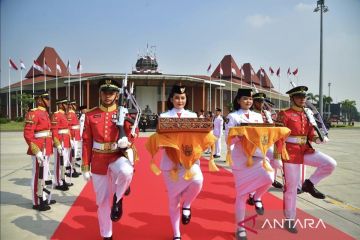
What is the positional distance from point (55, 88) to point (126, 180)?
147 feet

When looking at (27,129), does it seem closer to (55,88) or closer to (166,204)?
(166,204)

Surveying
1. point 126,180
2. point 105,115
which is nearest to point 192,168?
point 126,180

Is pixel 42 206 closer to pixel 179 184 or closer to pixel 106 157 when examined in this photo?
pixel 106 157

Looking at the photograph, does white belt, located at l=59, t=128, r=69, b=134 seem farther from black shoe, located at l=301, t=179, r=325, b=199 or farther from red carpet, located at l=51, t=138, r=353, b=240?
black shoe, located at l=301, t=179, r=325, b=199

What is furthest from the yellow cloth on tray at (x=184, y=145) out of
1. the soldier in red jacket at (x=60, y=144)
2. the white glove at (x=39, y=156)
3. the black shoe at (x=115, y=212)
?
the soldier in red jacket at (x=60, y=144)

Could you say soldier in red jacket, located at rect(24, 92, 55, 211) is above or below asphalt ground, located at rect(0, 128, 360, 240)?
above

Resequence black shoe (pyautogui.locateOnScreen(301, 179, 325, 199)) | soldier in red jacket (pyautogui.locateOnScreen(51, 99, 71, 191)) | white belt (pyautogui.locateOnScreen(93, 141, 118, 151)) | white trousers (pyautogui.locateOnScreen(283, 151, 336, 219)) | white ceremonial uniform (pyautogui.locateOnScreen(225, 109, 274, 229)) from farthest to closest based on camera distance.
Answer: soldier in red jacket (pyautogui.locateOnScreen(51, 99, 71, 191))
black shoe (pyautogui.locateOnScreen(301, 179, 325, 199))
white trousers (pyautogui.locateOnScreen(283, 151, 336, 219))
white ceremonial uniform (pyautogui.locateOnScreen(225, 109, 274, 229))
white belt (pyautogui.locateOnScreen(93, 141, 118, 151))

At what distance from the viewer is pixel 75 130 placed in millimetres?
9039

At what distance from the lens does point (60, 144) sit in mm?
6406

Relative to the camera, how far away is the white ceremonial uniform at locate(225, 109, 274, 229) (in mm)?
3848

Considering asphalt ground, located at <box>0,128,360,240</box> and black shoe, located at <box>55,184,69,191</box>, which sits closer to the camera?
asphalt ground, located at <box>0,128,360,240</box>

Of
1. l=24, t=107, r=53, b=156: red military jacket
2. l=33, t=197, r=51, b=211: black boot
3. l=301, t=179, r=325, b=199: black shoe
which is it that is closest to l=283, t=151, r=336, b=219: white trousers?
l=301, t=179, r=325, b=199: black shoe

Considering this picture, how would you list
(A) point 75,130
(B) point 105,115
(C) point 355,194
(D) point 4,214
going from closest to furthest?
(B) point 105,115
(D) point 4,214
(C) point 355,194
(A) point 75,130

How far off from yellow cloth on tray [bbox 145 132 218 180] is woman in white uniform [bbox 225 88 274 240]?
657mm
